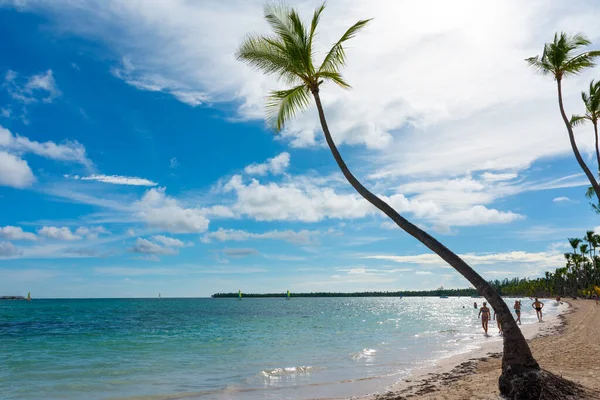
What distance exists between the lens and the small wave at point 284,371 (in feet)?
47.6

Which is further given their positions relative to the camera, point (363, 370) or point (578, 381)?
point (363, 370)

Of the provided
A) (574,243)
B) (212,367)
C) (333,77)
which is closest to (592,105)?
(333,77)

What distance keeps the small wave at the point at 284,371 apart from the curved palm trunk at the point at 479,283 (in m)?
7.83

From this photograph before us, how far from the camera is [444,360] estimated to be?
16391mm

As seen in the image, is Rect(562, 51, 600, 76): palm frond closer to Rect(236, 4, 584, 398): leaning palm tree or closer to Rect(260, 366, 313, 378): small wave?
Rect(236, 4, 584, 398): leaning palm tree

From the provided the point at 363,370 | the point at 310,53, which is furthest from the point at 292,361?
the point at 310,53

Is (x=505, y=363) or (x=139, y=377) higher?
(x=505, y=363)

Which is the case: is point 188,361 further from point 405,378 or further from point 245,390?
point 405,378

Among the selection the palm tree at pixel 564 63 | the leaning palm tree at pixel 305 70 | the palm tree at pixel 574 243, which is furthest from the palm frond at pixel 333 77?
the palm tree at pixel 574 243

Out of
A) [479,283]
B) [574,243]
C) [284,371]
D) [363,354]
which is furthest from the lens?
[574,243]

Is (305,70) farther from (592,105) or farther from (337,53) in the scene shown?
(592,105)

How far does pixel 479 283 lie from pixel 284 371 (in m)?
8.96

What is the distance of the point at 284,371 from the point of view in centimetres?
1514

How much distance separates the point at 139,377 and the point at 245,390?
440 cm
